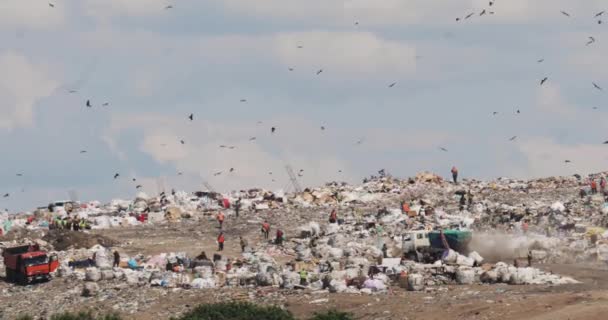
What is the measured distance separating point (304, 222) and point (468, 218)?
26.5 feet

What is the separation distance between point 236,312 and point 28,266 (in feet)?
33.6

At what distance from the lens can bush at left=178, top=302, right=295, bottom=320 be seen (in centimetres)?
2941

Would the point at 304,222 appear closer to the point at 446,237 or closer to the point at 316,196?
the point at 316,196

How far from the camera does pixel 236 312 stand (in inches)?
1178

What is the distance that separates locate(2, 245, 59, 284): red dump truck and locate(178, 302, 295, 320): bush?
28.5ft

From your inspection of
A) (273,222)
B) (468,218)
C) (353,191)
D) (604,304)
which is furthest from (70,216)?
(604,304)

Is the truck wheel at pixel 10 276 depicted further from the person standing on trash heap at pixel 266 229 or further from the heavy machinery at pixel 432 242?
the heavy machinery at pixel 432 242

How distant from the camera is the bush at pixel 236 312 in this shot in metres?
29.4

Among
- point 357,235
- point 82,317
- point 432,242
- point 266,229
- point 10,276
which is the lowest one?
point 82,317

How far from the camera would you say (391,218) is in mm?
46031

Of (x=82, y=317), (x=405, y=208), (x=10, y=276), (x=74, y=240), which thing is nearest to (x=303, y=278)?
(x=82, y=317)

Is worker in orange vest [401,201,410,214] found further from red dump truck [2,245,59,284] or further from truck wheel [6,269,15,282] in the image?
truck wheel [6,269,15,282]

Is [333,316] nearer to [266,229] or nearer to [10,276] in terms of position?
[10,276]

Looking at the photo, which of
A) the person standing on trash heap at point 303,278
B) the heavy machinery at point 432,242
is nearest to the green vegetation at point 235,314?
the person standing on trash heap at point 303,278
